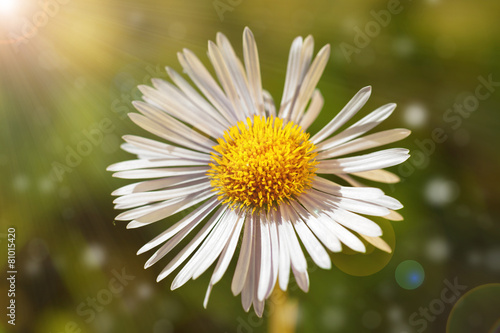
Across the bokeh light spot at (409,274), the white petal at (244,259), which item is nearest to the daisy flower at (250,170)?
the white petal at (244,259)

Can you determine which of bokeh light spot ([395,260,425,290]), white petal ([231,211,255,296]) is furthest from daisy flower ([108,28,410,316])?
bokeh light spot ([395,260,425,290])

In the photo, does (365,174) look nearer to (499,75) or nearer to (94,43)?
(499,75)

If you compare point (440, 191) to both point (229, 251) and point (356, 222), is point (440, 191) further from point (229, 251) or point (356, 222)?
point (229, 251)

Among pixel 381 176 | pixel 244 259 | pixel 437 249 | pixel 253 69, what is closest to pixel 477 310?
pixel 437 249

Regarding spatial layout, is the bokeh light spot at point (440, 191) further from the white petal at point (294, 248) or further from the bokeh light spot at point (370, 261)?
the white petal at point (294, 248)

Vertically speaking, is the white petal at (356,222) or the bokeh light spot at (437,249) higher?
the bokeh light spot at (437,249)
